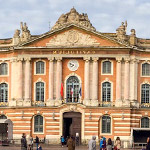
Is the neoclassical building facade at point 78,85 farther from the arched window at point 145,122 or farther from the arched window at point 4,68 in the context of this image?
the arched window at point 4,68

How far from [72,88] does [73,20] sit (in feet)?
29.3

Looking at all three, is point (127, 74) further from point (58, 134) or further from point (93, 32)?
point (58, 134)

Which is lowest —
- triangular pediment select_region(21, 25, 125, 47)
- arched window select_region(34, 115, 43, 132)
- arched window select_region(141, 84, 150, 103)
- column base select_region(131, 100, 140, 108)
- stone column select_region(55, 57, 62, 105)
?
arched window select_region(34, 115, 43, 132)

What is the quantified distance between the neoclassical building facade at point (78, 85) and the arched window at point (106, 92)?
13 centimetres

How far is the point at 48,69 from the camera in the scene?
74.1 meters

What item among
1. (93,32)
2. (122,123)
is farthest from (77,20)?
(122,123)

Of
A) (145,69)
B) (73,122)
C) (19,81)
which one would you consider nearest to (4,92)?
(19,81)

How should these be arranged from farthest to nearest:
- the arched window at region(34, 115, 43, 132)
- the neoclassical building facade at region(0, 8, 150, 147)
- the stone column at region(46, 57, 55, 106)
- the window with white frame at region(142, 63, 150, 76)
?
the window with white frame at region(142, 63, 150, 76) → the arched window at region(34, 115, 43, 132) → the stone column at region(46, 57, 55, 106) → the neoclassical building facade at region(0, 8, 150, 147)

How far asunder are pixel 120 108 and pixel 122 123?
1924mm

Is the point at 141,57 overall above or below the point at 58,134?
above

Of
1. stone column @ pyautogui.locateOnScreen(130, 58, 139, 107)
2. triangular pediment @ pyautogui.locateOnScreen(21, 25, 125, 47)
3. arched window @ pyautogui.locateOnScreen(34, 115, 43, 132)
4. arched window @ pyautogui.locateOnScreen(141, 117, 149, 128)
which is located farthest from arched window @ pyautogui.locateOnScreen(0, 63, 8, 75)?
arched window @ pyautogui.locateOnScreen(141, 117, 149, 128)

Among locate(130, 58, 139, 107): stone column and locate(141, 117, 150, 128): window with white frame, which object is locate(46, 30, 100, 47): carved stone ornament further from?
locate(141, 117, 150, 128): window with white frame

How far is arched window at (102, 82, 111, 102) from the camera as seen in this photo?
73.8 metres

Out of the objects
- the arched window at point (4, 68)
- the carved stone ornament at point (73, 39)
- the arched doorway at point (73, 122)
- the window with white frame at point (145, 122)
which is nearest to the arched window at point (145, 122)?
the window with white frame at point (145, 122)
